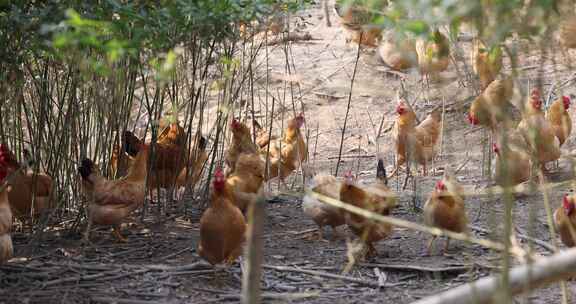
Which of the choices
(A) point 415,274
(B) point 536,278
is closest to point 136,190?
(A) point 415,274

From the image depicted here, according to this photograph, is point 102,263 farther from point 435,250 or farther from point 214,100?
point 214,100

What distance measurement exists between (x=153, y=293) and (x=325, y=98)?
487cm

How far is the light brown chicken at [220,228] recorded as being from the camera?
4.62 meters

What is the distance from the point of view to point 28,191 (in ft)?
17.7

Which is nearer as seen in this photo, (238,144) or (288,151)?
(238,144)

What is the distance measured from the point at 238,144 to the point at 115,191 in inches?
44.4

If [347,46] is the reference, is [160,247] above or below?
below

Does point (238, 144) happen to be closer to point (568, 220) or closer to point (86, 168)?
point (86, 168)

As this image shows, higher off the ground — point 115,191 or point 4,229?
point 115,191

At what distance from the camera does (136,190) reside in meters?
5.34

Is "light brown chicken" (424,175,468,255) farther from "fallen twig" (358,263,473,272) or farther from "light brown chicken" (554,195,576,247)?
"light brown chicken" (554,195,576,247)

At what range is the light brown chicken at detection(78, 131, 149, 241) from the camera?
5238 mm

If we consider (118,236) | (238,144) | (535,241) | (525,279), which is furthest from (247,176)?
(525,279)

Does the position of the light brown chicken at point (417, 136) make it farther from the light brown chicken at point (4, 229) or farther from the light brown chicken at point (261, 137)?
the light brown chicken at point (4, 229)
